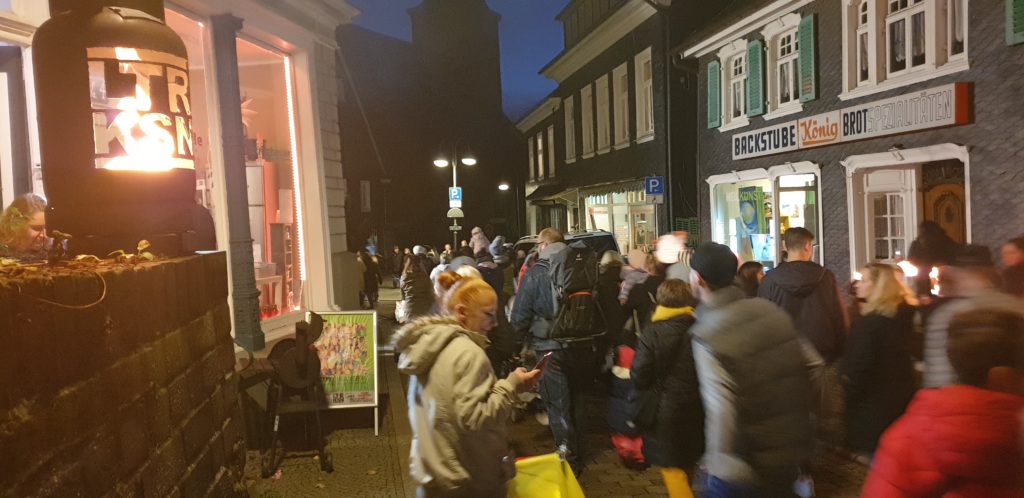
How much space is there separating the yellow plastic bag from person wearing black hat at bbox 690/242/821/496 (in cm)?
95

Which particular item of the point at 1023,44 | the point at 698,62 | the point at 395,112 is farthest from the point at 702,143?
the point at 395,112

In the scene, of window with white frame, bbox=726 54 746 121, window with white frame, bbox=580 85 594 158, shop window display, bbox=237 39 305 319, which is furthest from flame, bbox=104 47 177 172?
window with white frame, bbox=580 85 594 158

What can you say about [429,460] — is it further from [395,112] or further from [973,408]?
[395,112]

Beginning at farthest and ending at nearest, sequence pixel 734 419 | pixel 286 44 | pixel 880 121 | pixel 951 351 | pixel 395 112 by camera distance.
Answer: pixel 395 112 < pixel 880 121 < pixel 286 44 < pixel 734 419 < pixel 951 351

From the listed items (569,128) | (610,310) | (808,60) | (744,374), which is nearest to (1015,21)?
(808,60)

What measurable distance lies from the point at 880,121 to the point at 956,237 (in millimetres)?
2274

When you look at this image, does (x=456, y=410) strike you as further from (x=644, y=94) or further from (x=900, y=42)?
(x=644, y=94)

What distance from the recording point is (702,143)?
60.6 feet

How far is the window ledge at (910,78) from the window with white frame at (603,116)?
11.8 m

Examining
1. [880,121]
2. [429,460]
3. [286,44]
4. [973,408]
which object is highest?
[286,44]

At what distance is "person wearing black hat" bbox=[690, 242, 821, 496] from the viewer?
3.02 meters

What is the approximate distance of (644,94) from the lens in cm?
2117

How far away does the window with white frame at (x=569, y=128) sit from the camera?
28.4 metres

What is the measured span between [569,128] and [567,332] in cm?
2365
